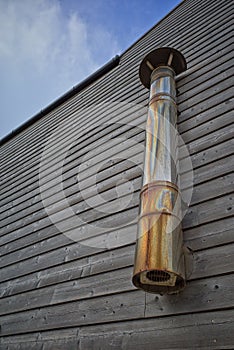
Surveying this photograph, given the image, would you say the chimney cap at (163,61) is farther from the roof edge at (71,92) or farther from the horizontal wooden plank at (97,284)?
the roof edge at (71,92)

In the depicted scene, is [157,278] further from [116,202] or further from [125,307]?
[116,202]

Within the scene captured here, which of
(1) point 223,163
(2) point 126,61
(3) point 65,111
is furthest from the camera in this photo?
(3) point 65,111

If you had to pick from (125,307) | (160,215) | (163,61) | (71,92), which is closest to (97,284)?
(125,307)

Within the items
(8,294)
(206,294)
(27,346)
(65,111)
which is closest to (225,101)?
(206,294)

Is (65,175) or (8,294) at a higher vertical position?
(65,175)

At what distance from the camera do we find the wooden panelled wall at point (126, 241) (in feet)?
4.00

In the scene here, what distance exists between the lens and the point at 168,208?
1.28 metres

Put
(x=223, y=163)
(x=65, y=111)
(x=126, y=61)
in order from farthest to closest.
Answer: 1. (x=65, y=111)
2. (x=126, y=61)
3. (x=223, y=163)

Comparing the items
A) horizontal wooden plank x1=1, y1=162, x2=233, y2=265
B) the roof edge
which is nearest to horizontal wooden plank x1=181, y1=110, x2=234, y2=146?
horizontal wooden plank x1=1, y1=162, x2=233, y2=265

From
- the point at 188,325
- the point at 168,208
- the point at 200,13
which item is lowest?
the point at 188,325

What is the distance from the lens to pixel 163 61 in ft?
7.92

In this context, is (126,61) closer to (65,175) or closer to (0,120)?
(65,175)

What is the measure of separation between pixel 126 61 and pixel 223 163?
3147 millimetres

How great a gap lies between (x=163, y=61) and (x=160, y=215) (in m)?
1.71
